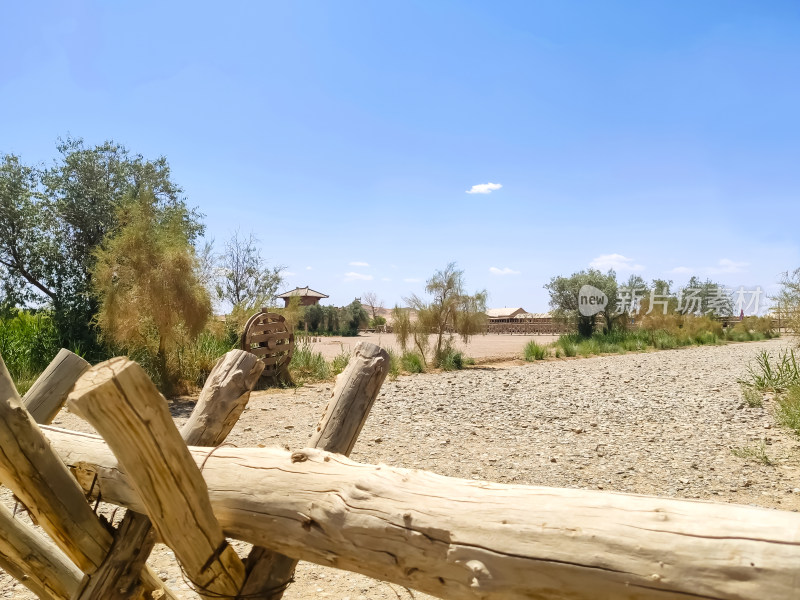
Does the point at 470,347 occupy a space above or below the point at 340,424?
below

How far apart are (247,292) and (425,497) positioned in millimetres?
26778

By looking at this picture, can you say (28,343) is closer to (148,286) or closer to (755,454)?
A: (148,286)

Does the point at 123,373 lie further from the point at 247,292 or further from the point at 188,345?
the point at 247,292

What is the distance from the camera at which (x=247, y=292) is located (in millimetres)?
27375

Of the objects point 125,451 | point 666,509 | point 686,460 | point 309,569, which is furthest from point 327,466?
point 686,460

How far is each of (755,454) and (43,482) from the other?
751cm

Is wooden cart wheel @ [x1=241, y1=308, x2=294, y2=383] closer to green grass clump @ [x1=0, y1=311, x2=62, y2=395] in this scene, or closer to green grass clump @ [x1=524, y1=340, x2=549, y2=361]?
green grass clump @ [x1=0, y1=311, x2=62, y2=395]

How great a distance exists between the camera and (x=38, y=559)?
2482 millimetres

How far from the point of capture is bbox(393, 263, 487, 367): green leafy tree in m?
18.1

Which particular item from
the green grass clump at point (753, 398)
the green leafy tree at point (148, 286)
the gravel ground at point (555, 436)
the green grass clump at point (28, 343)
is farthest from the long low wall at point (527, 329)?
the green leafy tree at point (148, 286)

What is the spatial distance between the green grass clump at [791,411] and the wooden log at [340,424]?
7896 mm

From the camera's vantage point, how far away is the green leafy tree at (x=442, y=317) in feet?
59.4

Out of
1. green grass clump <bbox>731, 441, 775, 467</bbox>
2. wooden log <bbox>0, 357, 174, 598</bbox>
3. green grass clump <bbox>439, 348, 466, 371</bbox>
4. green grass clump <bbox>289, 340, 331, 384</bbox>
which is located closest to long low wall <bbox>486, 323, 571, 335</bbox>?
green grass clump <bbox>439, 348, 466, 371</bbox>

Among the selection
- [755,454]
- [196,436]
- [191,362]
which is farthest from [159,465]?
[191,362]
